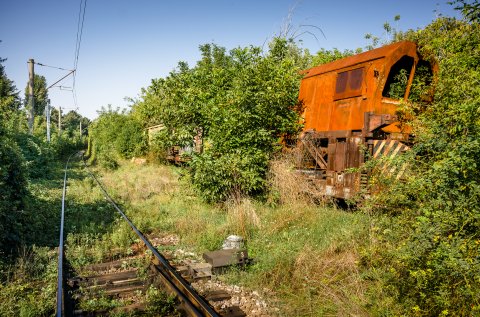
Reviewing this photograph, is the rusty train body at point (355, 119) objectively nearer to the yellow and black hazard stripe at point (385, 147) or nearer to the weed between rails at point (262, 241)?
the yellow and black hazard stripe at point (385, 147)

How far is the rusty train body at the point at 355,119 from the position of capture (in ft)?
25.8

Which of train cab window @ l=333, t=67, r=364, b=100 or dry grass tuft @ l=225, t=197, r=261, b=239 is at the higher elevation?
train cab window @ l=333, t=67, r=364, b=100

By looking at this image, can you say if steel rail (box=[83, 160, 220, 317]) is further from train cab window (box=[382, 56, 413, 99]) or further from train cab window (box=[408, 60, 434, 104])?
train cab window (box=[408, 60, 434, 104])

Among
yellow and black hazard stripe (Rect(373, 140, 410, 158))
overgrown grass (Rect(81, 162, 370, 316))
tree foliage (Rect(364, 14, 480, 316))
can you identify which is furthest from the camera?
yellow and black hazard stripe (Rect(373, 140, 410, 158))

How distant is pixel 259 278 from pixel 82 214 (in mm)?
6151

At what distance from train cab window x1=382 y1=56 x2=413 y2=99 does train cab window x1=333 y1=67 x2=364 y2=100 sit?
741mm

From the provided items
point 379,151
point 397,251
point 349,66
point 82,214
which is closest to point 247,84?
point 349,66

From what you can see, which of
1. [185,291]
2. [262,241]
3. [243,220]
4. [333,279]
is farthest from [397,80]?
[185,291]

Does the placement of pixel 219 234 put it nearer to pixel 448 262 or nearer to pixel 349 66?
pixel 448 262

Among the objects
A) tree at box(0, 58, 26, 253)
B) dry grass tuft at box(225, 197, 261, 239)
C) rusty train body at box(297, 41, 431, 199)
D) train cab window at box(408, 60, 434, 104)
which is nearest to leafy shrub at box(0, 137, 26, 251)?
tree at box(0, 58, 26, 253)

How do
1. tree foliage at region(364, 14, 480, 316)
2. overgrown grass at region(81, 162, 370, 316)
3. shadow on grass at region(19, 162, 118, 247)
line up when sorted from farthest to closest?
shadow on grass at region(19, 162, 118, 247) < overgrown grass at region(81, 162, 370, 316) < tree foliage at region(364, 14, 480, 316)

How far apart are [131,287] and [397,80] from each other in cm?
845

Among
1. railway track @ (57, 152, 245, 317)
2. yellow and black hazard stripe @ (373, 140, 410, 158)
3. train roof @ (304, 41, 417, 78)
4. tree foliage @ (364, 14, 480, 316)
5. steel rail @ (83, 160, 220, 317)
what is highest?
train roof @ (304, 41, 417, 78)

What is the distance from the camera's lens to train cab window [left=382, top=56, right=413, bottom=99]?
29.0 feet
